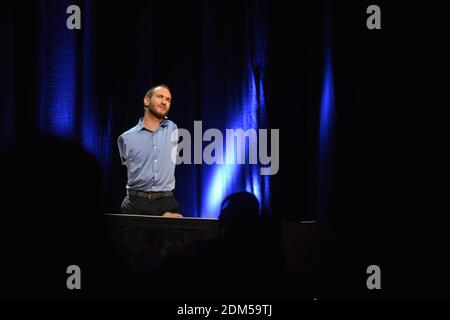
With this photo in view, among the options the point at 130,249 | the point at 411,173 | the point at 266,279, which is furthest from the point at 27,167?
the point at 411,173

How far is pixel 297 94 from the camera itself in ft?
9.83

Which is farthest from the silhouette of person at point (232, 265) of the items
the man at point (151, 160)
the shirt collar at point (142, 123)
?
→ the shirt collar at point (142, 123)

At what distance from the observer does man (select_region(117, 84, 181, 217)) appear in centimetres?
264

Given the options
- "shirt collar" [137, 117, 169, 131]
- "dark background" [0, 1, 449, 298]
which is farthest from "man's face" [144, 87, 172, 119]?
"dark background" [0, 1, 449, 298]

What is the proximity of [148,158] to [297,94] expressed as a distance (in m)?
1.00

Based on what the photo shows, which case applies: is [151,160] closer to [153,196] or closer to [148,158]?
[148,158]

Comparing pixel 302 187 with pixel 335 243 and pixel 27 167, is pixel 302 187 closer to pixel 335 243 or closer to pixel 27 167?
pixel 335 243

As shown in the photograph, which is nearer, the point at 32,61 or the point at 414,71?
the point at 414,71

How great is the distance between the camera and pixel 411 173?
282cm

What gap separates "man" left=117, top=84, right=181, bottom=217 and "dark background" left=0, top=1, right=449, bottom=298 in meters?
0.33

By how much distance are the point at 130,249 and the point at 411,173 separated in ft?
5.41

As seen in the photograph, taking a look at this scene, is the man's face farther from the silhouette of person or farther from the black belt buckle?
the silhouette of person

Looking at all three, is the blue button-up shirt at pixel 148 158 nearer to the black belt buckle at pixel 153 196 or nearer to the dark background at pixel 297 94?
the black belt buckle at pixel 153 196

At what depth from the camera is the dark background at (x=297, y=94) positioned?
9.21ft
